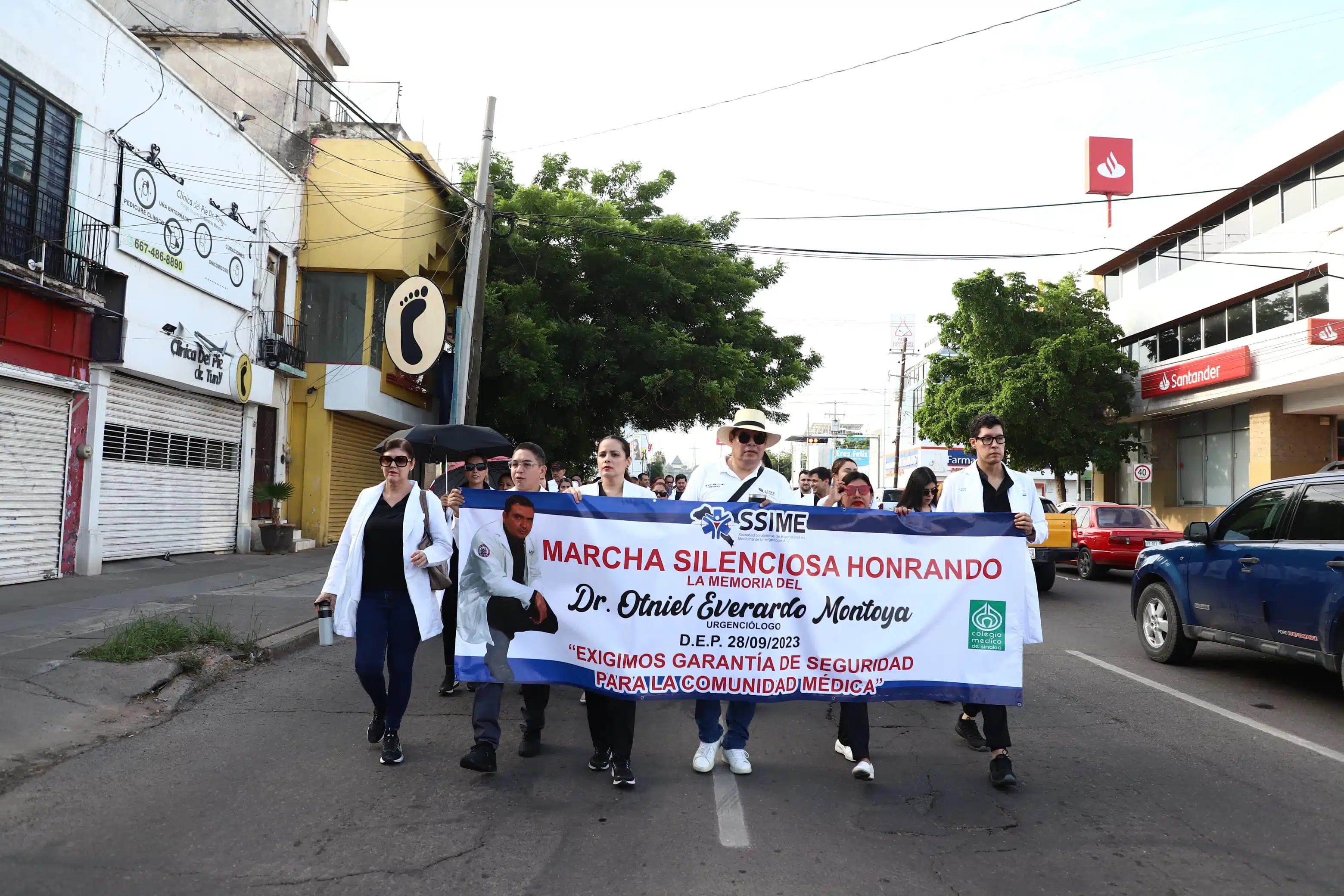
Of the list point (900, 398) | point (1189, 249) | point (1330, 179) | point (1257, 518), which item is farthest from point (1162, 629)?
point (900, 398)

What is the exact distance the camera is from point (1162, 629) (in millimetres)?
9148

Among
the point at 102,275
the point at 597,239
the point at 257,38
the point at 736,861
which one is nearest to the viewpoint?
the point at 736,861

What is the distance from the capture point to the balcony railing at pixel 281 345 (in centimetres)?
1936

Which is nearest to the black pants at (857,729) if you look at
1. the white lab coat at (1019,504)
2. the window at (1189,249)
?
the white lab coat at (1019,504)

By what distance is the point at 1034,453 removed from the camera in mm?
30031

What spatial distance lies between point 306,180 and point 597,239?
23.3 ft

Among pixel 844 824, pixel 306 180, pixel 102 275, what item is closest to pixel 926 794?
pixel 844 824

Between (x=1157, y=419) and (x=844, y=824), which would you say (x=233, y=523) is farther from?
(x=1157, y=419)

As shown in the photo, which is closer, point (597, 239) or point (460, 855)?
point (460, 855)

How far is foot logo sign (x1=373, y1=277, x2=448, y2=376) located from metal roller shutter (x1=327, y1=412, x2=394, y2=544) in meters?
5.32

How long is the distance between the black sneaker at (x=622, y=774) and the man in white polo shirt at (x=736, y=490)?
48 centimetres

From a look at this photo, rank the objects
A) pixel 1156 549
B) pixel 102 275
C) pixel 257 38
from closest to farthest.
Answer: pixel 1156 549, pixel 102 275, pixel 257 38

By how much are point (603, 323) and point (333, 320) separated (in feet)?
22.6

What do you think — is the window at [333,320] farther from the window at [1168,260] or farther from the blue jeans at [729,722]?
the window at [1168,260]
